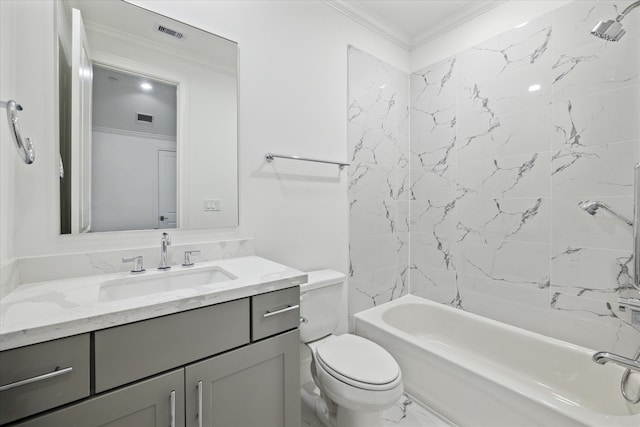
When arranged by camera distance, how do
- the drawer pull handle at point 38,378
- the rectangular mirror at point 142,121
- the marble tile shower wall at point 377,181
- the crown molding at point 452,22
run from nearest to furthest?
1. the drawer pull handle at point 38,378
2. the rectangular mirror at point 142,121
3. the crown molding at point 452,22
4. the marble tile shower wall at point 377,181

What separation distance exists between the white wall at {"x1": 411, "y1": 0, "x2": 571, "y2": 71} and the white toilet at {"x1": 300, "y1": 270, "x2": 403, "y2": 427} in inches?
77.4

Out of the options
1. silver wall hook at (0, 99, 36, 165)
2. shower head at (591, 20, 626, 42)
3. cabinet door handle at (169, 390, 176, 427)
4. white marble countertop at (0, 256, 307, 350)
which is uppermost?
shower head at (591, 20, 626, 42)

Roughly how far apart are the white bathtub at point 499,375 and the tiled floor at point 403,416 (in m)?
0.05

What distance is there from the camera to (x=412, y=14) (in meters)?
2.16

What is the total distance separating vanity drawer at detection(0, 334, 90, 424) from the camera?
0.63m

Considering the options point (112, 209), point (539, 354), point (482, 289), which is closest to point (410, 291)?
point (482, 289)

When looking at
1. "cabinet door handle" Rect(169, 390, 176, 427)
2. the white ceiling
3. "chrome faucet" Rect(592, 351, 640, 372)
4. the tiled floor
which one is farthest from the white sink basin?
the white ceiling

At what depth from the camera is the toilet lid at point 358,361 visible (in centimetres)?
128

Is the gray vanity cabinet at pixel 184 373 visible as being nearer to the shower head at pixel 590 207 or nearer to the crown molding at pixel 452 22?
the shower head at pixel 590 207

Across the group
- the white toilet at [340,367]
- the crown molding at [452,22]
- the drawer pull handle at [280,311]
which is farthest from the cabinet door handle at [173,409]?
the crown molding at [452,22]

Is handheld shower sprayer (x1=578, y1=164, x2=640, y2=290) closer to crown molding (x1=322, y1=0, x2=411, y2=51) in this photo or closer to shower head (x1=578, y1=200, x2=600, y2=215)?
shower head (x1=578, y1=200, x2=600, y2=215)

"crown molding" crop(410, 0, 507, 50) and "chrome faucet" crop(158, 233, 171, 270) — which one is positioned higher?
"crown molding" crop(410, 0, 507, 50)

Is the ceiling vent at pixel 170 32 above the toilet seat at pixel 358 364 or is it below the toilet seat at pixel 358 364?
above

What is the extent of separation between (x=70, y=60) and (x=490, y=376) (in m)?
2.37
